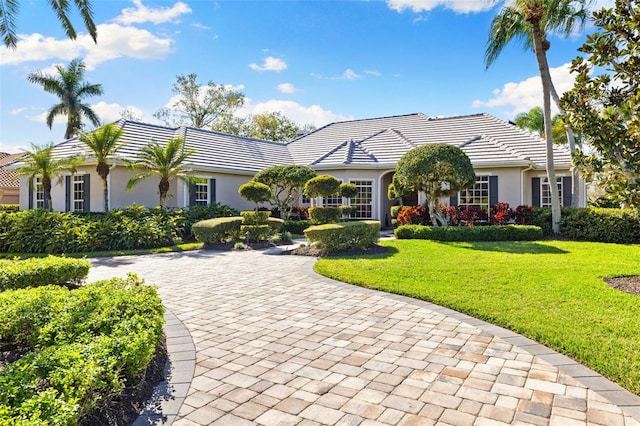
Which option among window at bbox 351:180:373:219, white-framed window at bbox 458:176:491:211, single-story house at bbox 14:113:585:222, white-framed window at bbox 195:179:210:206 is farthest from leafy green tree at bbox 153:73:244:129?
white-framed window at bbox 458:176:491:211

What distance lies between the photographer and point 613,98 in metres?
7.21

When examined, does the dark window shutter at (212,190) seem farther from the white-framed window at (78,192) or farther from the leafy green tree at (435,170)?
the leafy green tree at (435,170)

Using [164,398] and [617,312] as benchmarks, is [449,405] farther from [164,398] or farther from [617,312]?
[617,312]

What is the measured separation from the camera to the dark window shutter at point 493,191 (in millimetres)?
17766

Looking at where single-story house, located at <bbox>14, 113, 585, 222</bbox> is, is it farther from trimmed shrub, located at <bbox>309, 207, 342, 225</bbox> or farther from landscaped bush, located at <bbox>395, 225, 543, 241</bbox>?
trimmed shrub, located at <bbox>309, 207, 342, 225</bbox>

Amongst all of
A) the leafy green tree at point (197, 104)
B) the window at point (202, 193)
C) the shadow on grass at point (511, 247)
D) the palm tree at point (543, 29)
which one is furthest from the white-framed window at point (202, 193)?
the leafy green tree at point (197, 104)

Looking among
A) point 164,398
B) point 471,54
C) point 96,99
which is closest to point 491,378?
point 164,398

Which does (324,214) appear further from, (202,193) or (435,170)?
(202,193)

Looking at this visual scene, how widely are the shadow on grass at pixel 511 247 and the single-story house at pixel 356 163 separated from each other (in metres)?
5.01

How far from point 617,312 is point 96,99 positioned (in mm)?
37170

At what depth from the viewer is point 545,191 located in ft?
59.9

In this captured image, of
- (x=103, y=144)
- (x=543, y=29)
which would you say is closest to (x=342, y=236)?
(x=103, y=144)

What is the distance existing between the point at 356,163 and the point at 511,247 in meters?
9.04

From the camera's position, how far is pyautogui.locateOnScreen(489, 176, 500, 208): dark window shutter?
58.3 feet
